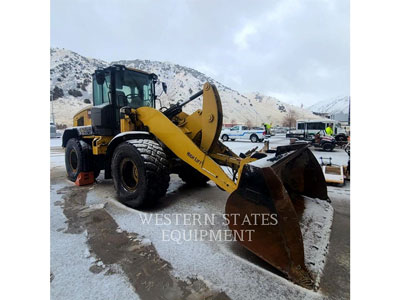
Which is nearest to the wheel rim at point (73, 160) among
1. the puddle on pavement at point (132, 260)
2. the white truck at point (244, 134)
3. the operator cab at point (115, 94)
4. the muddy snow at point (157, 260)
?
the operator cab at point (115, 94)

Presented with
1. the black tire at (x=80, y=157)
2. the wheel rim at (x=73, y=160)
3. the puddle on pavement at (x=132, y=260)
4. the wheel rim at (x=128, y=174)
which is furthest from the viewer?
the wheel rim at (x=73, y=160)

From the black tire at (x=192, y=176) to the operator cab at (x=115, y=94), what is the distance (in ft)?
5.20

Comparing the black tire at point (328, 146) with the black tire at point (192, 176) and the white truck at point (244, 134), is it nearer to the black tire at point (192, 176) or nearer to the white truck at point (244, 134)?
the white truck at point (244, 134)

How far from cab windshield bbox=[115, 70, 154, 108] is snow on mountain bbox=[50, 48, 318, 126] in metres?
19.1

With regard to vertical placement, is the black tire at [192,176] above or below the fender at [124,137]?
below

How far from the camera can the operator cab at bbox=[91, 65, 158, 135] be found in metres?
4.19

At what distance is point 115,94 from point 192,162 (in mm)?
2273

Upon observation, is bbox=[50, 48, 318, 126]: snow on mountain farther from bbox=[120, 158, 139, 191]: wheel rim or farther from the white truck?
bbox=[120, 158, 139, 191]: wheel rim

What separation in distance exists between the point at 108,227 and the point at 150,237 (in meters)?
0.62

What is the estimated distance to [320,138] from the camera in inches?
489

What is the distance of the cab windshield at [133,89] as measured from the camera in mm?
4281

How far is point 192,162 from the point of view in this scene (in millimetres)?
3100

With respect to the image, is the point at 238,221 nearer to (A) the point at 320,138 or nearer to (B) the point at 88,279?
(B) the point at 88,279

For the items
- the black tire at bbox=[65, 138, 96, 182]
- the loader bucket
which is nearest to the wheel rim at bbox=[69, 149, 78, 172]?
the black tire at bbox=[65, 138, 96, 182]
